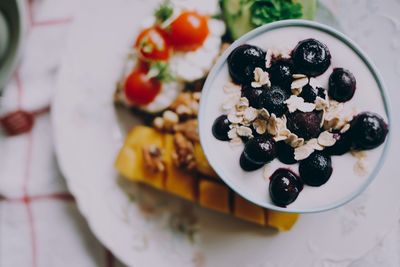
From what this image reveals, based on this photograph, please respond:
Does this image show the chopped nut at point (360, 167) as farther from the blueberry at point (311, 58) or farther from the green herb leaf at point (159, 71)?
the green herb leaf at point (159, 71)

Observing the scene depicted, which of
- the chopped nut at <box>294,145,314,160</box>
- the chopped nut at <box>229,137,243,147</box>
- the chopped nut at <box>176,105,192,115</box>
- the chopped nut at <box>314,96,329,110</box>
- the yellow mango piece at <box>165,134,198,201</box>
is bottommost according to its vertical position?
the yellow mango piece at <box>165,134,198,201</box>

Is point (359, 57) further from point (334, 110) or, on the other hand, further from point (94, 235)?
point (94, 235)

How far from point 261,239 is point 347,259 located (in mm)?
177

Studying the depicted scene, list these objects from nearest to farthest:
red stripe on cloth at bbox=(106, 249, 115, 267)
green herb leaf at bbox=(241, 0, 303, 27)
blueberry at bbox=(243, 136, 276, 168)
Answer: blueberry at bbox=(243, 136, 276, 168)
green herb leaf at bbox=(241, 0, 303, 27)
red stripe on cloth at bbox=(106, 249, 115, 267)

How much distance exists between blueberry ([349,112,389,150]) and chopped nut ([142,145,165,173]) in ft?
1.37

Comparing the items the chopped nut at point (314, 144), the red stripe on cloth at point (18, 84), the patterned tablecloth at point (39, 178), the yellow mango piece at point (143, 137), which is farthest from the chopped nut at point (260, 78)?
the red stripe on cloth at point (18, 84)

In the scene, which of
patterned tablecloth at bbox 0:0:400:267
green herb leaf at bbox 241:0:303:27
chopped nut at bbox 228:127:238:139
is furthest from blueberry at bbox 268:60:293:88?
patterned tablecloth at bbox 0:0:400:267

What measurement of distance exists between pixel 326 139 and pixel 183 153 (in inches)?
13.6

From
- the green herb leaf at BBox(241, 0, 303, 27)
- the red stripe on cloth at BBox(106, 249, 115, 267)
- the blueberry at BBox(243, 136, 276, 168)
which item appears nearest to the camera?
the blueberry at BBox(243, 136, 276, 168)

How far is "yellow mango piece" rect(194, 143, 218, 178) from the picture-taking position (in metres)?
1.13

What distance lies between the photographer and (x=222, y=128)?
3.09 ft

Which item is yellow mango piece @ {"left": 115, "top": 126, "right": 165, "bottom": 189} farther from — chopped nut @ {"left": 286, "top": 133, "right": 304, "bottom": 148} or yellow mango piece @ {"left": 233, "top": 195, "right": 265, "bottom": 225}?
chopped nut @ {"left": 286, "top": 133, "right": 304, "bottom": 148}

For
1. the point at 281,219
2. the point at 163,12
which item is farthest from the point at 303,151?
the point at 163,12

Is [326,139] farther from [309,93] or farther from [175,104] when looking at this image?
[175,104]
